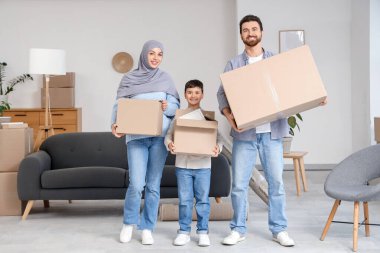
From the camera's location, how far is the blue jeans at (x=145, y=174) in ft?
12.0

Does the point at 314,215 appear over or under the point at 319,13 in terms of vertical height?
under

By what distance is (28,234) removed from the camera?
4090mm

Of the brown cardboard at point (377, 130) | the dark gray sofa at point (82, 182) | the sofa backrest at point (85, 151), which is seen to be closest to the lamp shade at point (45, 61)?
the sofa backrest at point (85, 151)

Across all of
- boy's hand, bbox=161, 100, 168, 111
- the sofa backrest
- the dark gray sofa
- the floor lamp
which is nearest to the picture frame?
the floor lamp

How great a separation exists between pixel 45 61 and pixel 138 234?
2473 mm

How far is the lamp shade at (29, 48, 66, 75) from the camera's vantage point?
569 cm

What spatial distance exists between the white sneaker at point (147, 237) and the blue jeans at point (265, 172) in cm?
54

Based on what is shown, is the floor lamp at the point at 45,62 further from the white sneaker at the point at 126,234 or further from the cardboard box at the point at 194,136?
the cardboard box at the point at 194,136

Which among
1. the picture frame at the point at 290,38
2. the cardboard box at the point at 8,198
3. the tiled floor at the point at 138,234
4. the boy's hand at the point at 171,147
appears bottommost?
the tiled floor at the point at 138,234

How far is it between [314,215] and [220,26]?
464cm

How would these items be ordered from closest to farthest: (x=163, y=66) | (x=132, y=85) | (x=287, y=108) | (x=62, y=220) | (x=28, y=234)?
1. (x=287, y=108)
2. (x=132, y=85)
3. (x=28, y=234)
4. (x=62, y=220)
5. (x=163, y=66)

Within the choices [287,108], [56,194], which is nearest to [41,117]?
[56,194]

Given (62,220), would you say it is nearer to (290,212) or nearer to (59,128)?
(290,212)

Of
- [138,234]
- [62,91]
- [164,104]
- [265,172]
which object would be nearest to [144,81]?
[164,104]
